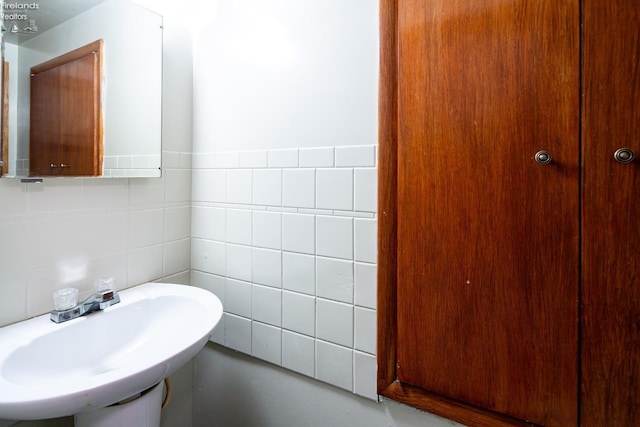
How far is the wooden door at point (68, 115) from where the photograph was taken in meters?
0.87

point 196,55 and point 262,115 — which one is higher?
point 196,55

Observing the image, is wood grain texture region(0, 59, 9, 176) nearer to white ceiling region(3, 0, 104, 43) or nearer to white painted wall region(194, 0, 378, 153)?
white ceiling region(3, 0, 104, 43)

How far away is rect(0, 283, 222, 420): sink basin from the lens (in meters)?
0.58

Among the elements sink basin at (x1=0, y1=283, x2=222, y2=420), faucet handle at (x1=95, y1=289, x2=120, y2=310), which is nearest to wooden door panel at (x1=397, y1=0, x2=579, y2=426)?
sink basin at (x1=0, y1=283, x2=222, y2=420)

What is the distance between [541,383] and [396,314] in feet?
1.13

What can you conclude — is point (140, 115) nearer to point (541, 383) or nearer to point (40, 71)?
point (40, 71)

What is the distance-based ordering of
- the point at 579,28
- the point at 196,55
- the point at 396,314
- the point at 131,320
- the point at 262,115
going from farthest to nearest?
the point at 196,55
the point at 262,115
the point at 131,320
the point at 396,314
the point at 579,28

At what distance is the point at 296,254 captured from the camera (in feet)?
3.39

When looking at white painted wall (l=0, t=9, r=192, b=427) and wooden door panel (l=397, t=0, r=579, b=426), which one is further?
white painted wall (l=0, t=9, r=192, b=427)

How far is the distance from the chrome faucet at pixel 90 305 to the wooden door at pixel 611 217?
124 centimetres

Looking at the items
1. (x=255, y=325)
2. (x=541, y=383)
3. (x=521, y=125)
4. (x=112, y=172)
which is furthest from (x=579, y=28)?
(x=112, y=172)

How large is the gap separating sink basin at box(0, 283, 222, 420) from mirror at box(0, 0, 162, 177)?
0.42 m

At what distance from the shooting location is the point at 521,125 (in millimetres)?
703

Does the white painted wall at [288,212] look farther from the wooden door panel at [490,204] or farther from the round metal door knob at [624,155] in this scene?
the round metal door knob at [624,155]
